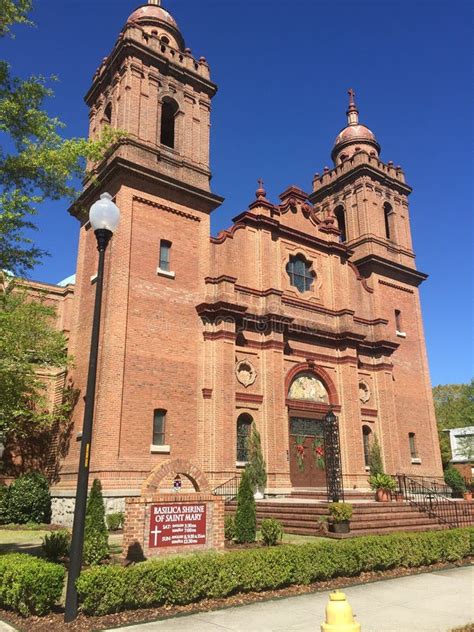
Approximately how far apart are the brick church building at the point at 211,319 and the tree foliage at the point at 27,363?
3.84 feet

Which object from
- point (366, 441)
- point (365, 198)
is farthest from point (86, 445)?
point (365, 198)

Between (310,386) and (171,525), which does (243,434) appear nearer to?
(310,386)

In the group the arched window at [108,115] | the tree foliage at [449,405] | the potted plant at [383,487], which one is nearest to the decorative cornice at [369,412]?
the potted plant at [383,487]

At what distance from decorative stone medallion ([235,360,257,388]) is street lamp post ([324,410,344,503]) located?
387 centimetres

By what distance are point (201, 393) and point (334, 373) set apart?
9.03 meters

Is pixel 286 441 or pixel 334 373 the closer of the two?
pixel 286 441

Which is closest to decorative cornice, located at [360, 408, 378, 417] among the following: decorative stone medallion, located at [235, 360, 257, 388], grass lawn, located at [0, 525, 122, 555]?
decorative stone medallion, located at [235, 360, 257, 388]

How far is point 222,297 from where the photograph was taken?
2452cm

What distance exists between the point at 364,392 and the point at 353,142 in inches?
727

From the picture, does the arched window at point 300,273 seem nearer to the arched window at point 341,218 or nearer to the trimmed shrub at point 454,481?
the arched window at point 341,218

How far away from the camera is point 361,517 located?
1780 centimetres

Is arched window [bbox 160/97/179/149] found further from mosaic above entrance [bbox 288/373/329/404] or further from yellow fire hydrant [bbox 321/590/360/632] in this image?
yellow fire hydrant [bbox 321/590/360/632]

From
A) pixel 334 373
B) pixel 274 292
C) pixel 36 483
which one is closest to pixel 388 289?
pixel 334 373

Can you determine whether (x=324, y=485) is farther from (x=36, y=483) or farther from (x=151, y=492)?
(x=151, y=492)
